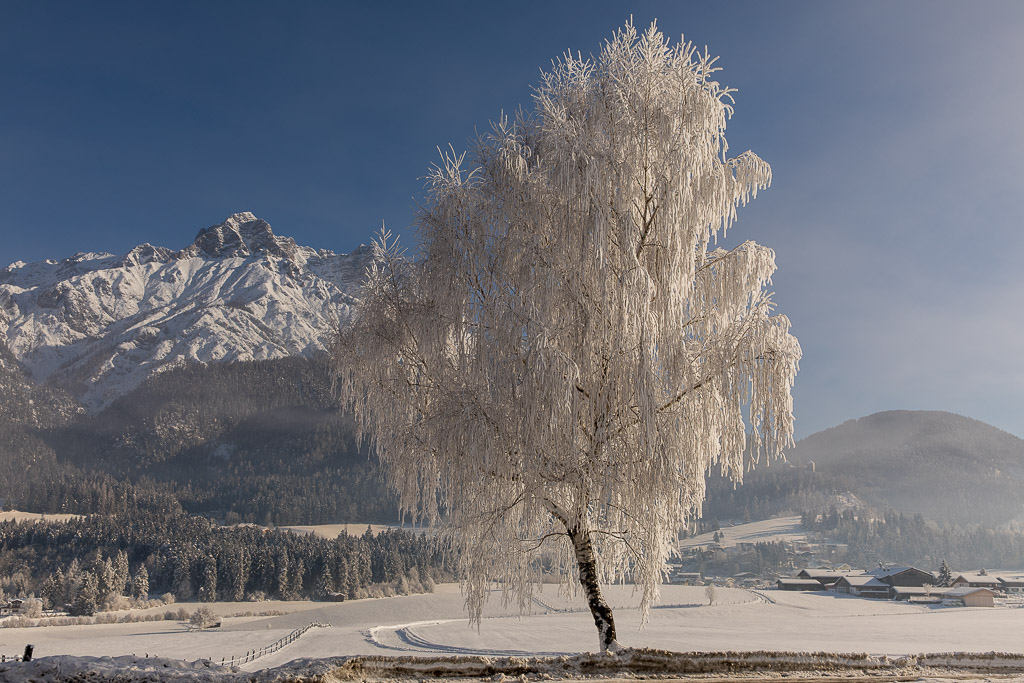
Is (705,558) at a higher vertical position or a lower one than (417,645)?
lower

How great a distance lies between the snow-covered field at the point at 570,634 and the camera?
89.7 feet

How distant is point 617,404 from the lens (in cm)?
1101

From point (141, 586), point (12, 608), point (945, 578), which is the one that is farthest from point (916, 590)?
point (12, 608)

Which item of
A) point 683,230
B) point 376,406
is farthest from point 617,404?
point 376,406

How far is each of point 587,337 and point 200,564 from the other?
111m

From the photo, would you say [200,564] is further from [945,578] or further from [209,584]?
[945,578]

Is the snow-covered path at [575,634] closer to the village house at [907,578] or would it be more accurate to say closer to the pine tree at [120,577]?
the village house at [907,578]

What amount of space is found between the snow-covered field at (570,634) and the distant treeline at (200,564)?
28.0 metres

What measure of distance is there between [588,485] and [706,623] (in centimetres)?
4004

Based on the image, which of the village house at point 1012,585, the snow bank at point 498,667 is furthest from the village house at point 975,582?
the snow bank at point 498,667

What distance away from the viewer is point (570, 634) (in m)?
38.2

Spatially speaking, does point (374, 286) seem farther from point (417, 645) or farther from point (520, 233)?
point (417, 645)

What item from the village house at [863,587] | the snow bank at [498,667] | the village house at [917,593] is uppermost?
the snow bank at [498,667]

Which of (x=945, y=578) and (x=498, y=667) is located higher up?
(x=498, y=667)
